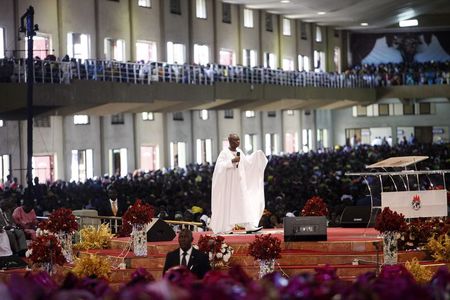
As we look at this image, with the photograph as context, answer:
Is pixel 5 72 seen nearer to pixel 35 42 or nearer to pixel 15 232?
pixel 35 42

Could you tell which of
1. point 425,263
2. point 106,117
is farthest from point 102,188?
point 425,263

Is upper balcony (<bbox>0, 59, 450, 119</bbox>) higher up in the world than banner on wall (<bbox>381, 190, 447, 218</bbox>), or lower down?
higher up

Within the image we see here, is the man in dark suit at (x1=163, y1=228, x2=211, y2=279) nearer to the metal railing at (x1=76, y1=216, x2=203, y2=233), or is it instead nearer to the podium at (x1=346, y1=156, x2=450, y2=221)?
the podium at (x1=346, y1=156, x2=450, y2=221)

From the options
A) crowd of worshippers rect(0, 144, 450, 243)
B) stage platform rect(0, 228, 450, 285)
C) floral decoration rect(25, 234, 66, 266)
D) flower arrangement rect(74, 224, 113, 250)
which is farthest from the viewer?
crowd of worshippers rect(0, 144, 450, 243)

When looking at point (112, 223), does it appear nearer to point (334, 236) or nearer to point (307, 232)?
point (334, 236)

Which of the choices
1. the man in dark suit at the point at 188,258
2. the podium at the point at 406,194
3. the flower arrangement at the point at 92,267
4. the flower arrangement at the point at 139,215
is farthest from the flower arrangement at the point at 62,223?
the man in dark suit at the point at 188,258

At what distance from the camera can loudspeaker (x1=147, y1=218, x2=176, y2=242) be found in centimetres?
1928

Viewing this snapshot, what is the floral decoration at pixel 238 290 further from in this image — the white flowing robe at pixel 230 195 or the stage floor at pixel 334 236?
the white flowing robe at pixel 230 195

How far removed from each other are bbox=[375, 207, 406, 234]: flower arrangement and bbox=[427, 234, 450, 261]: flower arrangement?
901mm

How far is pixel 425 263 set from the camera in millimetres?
17516

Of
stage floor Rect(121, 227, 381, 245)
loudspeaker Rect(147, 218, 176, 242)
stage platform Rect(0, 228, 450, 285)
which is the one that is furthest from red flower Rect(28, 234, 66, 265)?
loudspeaker Rect(147, 218, 176, 242)

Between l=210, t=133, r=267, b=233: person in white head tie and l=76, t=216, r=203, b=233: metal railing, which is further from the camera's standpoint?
l=76, t=216, r=203, b=233: metal railing

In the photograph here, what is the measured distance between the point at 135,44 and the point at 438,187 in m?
26.0

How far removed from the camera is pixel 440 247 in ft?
58.2
